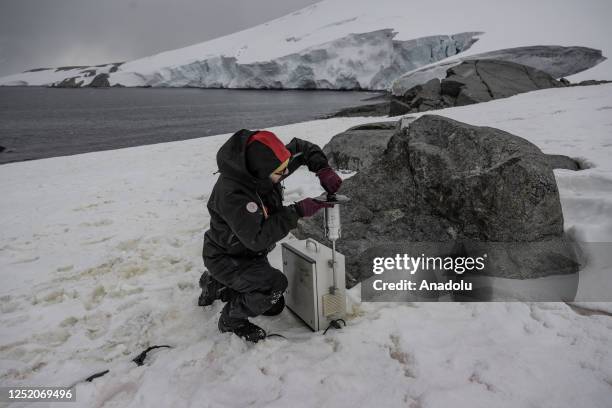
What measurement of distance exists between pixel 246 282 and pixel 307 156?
1157mm

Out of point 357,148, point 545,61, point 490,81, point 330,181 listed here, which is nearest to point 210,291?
point 330,181

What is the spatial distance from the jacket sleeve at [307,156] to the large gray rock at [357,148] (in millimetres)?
3137

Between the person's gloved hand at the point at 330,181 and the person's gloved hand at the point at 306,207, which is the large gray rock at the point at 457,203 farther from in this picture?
the person's gloved hand at the point at 306,207

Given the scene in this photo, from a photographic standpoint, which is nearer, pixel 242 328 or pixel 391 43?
pixel 242 328

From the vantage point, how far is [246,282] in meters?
2.55

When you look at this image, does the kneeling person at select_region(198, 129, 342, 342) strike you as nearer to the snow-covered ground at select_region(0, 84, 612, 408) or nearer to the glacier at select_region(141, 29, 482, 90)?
the snow-covered ground at select_region(0, 84, 612, 408)

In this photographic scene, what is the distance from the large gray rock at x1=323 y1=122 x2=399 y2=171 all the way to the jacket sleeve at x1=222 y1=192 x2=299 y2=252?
13.1ft

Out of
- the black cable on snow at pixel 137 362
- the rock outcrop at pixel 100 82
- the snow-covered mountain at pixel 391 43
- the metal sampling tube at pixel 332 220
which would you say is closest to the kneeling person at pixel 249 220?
the metal sampling tube at pixel 332 220

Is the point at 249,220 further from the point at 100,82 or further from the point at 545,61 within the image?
the point at 100,82

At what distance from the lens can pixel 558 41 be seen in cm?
3047

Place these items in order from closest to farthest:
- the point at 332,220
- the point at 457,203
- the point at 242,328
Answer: the point at 332,220 → the point at 242,328 → the point at 457,203

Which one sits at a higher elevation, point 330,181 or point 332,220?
point 330,181

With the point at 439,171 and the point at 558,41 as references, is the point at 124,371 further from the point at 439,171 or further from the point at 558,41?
the point at 558,41

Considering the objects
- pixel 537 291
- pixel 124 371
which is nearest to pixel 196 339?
pixel 124 371
